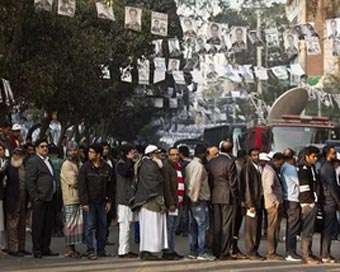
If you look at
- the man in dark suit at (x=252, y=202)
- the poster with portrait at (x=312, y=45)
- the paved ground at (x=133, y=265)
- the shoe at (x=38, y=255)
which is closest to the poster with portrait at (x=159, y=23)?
the poster with portrait at (x=312, y=45)

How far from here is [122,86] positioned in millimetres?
41312

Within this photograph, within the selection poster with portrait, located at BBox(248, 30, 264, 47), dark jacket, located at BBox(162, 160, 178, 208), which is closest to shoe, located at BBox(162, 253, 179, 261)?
dark jacket, located at BBox(162, 160, 178, 208)

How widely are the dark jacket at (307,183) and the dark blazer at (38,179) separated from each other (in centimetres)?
411

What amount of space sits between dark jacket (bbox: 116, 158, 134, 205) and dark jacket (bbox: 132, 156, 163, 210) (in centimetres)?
31

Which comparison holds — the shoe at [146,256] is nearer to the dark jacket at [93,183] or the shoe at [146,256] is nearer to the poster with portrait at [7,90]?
the dark jacket at [93,183]

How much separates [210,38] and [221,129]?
740 inches

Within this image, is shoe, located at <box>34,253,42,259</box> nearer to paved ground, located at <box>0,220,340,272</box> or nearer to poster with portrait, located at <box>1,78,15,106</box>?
paved ground, located at <box>0,220,340,272</box>

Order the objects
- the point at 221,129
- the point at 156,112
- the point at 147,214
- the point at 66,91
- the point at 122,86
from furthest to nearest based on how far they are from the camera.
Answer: the point at 156,112, the point at 221,129, the point at 122,86, the point at 66,91, the point at 147,214

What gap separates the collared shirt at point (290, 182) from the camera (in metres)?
16.7

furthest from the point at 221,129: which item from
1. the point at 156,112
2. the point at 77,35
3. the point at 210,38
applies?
the point at 77,35

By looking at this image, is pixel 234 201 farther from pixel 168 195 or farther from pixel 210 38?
pixel 210 38

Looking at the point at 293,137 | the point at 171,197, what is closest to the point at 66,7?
the point at 171,197

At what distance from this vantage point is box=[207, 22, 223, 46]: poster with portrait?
1177 inches

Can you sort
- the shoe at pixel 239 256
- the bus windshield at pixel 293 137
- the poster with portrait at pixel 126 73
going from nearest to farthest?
the shoe at pixel 239 256, the bus windshield at pixel 293 137, the poster with portrait at pixel 126 73
